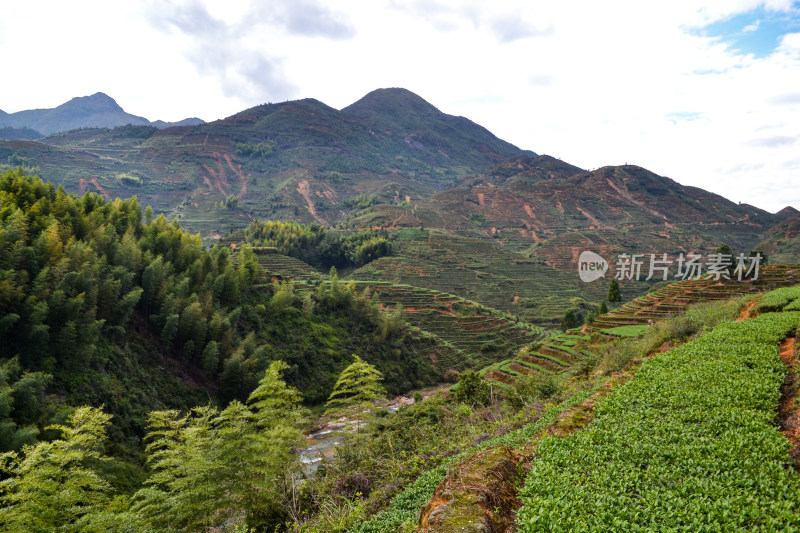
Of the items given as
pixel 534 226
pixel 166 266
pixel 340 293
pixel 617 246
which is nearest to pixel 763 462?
pixel 166 266

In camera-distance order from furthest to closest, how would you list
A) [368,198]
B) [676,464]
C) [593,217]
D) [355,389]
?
[368,198], [593,217], [355,389], [676,464]

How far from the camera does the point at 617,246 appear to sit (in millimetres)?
112438

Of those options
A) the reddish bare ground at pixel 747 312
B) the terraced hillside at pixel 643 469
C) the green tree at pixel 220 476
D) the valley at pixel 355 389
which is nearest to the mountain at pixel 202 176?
the valley at pixel 355 389

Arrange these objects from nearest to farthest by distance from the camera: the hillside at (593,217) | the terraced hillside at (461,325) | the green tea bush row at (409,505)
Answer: the green tea bush row at (409,505), the terraced hillside at (461,325), the hillside at (593,217)

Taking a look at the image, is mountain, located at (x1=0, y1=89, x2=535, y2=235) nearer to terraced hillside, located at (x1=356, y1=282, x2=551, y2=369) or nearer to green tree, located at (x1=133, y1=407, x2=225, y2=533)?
terraced hillside, located at (x1=356, y1=282, x2=551, y2=369)

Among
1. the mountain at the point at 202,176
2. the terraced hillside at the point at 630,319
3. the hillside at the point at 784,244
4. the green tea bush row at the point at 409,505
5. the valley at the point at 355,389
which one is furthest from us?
the mountain at the point at 202,176

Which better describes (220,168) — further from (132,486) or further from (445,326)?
(132,486)

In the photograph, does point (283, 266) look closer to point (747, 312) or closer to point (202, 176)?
point (747, 312)

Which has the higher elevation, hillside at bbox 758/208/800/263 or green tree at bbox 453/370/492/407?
hillside at bbox 758/208/800/263

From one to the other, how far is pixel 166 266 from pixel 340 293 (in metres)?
22.8

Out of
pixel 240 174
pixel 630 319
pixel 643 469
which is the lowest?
pixel 630 319

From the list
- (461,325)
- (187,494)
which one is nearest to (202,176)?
(461,325)

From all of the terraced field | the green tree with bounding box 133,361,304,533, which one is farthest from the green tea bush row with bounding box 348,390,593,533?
the terraced field

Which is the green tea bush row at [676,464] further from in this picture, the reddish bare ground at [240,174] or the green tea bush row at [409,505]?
the reddish bare ground at [240,174]
